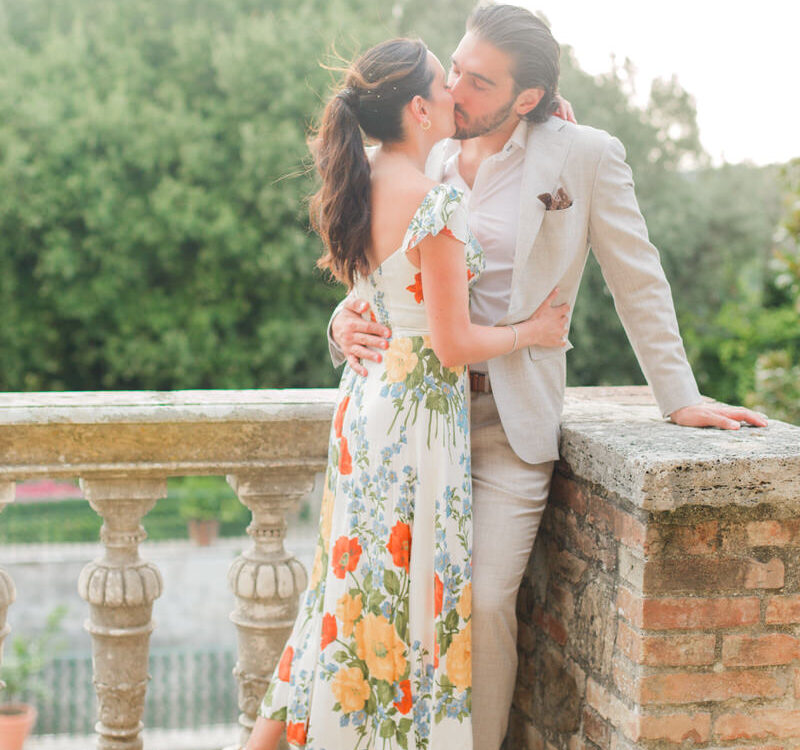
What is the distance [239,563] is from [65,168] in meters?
16.8

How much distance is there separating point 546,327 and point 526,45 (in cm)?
79

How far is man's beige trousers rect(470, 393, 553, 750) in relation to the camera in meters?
2.47

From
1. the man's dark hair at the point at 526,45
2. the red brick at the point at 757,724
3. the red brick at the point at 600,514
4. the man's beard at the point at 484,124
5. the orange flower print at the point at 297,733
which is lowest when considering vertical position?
the orange flower print at the point at 297,733

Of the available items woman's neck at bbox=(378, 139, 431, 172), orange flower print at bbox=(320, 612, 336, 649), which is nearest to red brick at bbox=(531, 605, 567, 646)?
orange flower print at bbox=(320, 612, 336, 649)

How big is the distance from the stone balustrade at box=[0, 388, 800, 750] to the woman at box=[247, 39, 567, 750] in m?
0.32

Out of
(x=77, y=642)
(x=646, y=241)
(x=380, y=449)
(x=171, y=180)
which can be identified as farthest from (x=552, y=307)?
(x=171, y=180)

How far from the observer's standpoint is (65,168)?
59.3 feet

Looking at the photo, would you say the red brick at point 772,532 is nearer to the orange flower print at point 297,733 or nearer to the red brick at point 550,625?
the red brick at point 550,625

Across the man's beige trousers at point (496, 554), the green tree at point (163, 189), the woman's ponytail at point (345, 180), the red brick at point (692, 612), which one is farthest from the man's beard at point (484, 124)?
the green tree at point (163, 189)

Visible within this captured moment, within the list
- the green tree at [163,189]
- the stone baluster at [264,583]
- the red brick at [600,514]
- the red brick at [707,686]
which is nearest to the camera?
the red brick at [707,686]

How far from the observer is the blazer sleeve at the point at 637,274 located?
8.36 feet

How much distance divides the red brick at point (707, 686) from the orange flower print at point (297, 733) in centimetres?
86

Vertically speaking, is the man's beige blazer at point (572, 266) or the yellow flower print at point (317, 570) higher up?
the man's beige blazer at point (572, 266)

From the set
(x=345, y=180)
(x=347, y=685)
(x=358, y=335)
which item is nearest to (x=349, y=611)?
(x=347, y=685)
